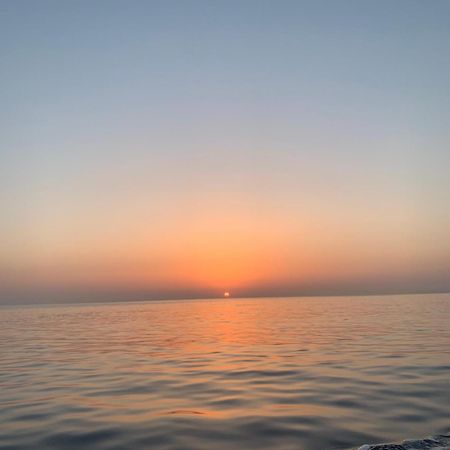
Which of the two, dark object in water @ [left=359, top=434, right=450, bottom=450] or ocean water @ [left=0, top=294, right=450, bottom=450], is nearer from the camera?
dark object in water @ [left=359, top=434, right=450, bottom=450]

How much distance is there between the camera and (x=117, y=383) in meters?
14.2

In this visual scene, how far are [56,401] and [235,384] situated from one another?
4968 mm

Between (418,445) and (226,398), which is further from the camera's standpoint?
(226,398)

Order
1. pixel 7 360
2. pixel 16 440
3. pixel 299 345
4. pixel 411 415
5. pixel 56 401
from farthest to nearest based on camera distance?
pixel 299 345
pixel 7 360
pixel 56 401
pixel 411 415
pixel 16 440

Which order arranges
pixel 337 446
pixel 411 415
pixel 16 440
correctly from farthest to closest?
pixel 411 415 → pixel 16 440 → pixel 337 446

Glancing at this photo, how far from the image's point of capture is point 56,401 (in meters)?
11.8

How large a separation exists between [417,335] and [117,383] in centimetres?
1953

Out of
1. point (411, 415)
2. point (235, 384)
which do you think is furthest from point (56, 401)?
point (411, 415)

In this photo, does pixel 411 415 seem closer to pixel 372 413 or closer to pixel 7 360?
pixel 372 413

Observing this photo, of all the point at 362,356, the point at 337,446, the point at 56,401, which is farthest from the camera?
the point at 362,356

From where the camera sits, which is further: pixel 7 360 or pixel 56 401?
pixel 7 360

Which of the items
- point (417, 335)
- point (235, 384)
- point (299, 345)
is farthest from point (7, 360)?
point (417, 335)

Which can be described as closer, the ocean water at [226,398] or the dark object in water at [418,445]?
the dark object in water at [418,445]

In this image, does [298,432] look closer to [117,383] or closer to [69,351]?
[117,383]
